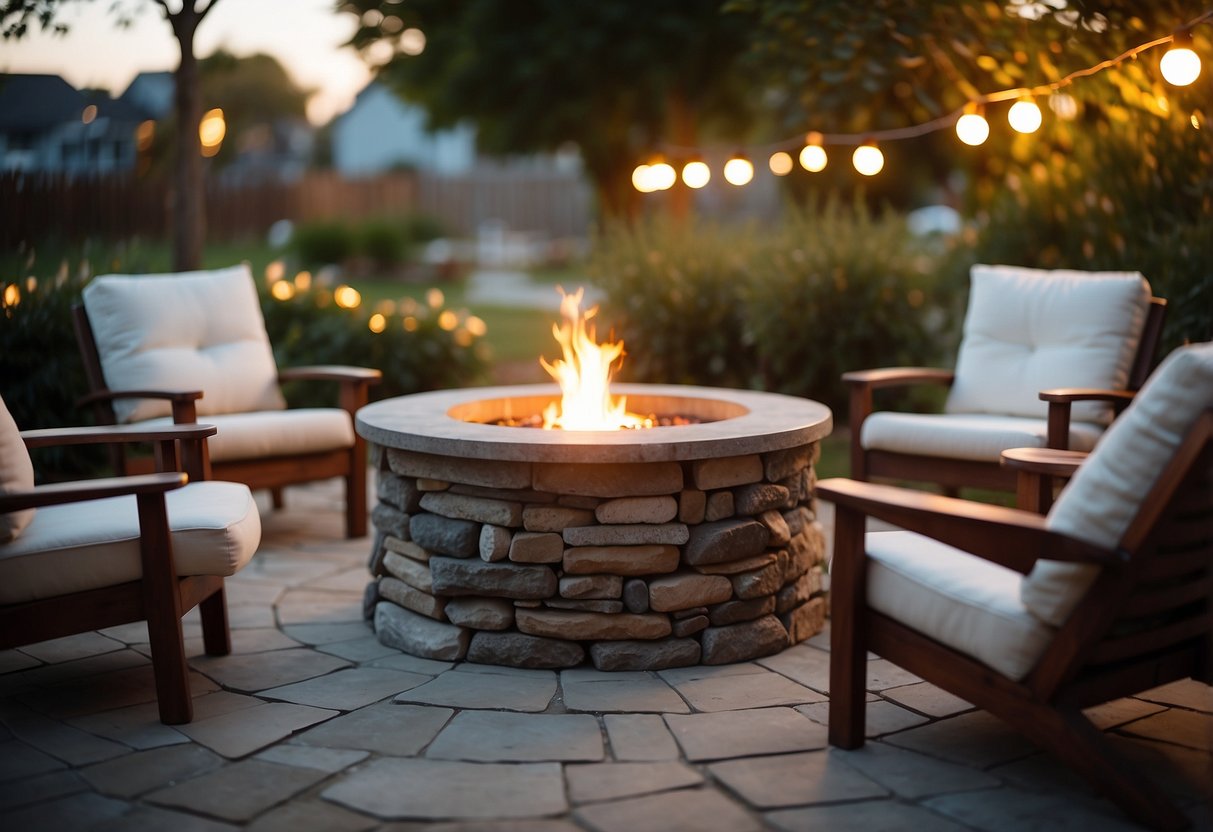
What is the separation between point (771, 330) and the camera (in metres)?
6.34

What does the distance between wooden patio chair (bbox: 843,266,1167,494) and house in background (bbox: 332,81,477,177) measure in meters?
25.1

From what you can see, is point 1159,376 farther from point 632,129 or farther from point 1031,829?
point 632,129

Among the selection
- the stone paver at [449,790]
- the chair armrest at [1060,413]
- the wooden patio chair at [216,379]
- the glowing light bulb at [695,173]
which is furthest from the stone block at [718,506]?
the glowing light bulb at [695,173]

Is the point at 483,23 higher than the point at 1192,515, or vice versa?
the point at 483,23

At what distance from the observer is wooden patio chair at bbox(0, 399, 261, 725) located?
261 centimetres

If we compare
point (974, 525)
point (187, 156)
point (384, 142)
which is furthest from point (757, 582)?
point (384, 142)

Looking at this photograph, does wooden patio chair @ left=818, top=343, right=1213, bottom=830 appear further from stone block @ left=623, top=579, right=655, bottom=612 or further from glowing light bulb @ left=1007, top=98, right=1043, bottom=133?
glowing light bulb @ left=1007, top=98, right=1043, bottom=133

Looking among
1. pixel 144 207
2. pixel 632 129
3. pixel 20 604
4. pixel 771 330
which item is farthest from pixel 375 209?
pixel 20 604

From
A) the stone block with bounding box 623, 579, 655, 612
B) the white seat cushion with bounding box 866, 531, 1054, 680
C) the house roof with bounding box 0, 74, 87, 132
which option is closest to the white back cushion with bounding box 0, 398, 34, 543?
the stone block with bounding box 623, 579, 655, 612

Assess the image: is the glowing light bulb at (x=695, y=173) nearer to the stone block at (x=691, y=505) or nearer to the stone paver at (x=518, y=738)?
the stone block at (x=691, y=505)

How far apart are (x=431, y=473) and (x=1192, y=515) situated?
6.59 ft

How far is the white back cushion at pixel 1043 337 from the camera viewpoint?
430 centimetres

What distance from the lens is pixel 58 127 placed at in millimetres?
5918

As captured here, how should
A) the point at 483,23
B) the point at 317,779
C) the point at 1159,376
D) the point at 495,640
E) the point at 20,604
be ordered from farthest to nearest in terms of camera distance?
the point at 483,23, the point at 495,640, the point at 20,604, the point at 317,779, the point at 1159,376
